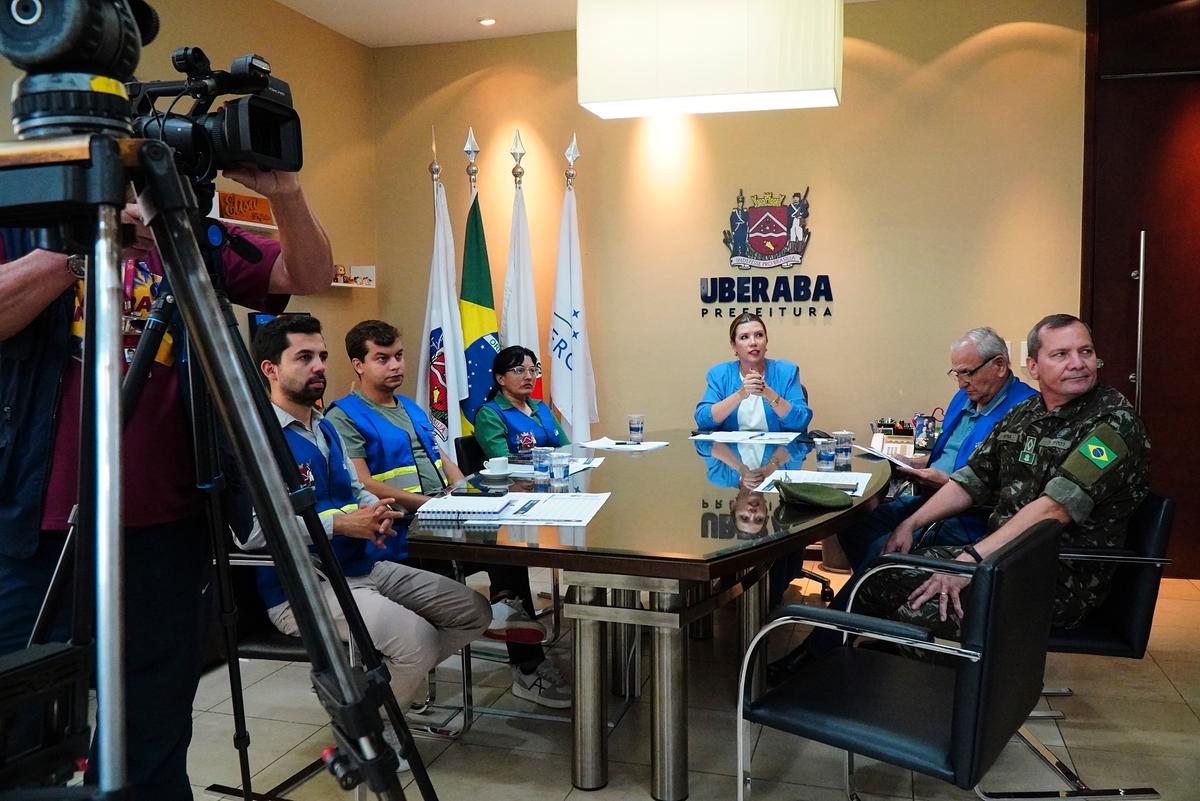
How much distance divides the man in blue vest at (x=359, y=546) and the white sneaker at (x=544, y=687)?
1.60 feet

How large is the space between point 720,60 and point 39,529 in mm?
2878

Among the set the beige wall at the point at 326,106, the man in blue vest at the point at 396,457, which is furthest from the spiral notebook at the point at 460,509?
the beige wall at the point at 326,106

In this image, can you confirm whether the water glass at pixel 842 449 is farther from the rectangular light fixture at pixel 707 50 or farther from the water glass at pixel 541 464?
the rectangular light fixture at pixel 707 50

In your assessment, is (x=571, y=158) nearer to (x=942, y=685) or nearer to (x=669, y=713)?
(x=669, y=713)

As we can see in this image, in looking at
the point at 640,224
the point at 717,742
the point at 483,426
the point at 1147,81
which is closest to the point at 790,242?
the point at 640,224

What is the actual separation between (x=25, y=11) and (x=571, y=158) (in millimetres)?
4537

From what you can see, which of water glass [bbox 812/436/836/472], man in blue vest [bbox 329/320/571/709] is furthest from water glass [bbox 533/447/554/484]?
water glass [bbox 812/436/836/472]

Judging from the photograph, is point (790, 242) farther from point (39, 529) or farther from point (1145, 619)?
point (39, 529)

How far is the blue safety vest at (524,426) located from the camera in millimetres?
3816

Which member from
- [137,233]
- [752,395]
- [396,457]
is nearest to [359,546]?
[396,457]

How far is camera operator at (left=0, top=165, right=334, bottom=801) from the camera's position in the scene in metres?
1.28

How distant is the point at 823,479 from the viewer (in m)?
3.01

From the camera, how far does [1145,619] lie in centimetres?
239

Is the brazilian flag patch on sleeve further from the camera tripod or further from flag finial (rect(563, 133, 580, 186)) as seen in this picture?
flag finial (rect(563, 133, 580, 186))
